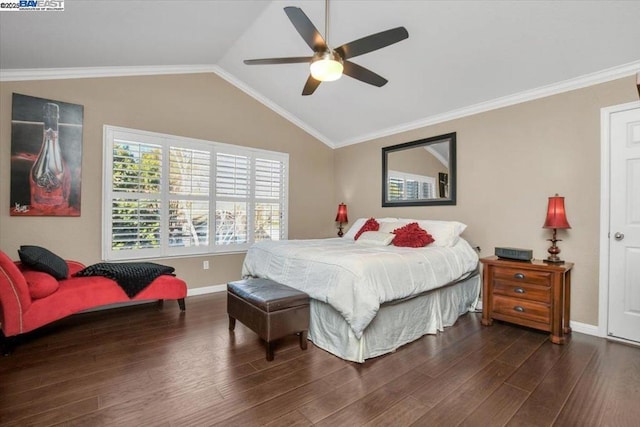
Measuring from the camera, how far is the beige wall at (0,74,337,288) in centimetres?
319

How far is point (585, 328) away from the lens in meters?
2.95

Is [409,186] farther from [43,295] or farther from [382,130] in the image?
[43,295]

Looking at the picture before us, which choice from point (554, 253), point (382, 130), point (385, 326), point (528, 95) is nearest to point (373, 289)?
point (385, 326)

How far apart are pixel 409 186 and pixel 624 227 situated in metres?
2.35

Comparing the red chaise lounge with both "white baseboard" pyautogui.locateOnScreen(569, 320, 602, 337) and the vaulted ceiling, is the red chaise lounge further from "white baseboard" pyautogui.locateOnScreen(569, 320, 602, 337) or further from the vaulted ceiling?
"white baseboard" pyautogui.locateOnScreen(569, 320, 602, 337)

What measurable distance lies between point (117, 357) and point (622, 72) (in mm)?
5010

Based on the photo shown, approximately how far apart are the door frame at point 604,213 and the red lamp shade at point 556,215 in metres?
0.29

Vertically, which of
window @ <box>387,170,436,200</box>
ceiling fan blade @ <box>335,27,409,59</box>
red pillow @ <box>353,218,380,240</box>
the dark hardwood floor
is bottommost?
the dark hardwood floor

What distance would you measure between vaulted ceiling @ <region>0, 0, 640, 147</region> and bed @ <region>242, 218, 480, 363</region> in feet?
6.05

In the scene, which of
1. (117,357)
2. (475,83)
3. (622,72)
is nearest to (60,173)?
(117,357)

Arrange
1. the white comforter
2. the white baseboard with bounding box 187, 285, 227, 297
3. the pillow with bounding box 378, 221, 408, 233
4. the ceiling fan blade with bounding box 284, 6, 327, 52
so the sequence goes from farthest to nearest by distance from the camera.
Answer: the white baseboard with bounding box 187, 285, 227, 297
the pillow with bounding box 378, 221, 408, 233
the white comforter
the ceiling fan blade with bounding box 284, 6, 327, 52

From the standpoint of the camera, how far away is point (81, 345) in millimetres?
2568

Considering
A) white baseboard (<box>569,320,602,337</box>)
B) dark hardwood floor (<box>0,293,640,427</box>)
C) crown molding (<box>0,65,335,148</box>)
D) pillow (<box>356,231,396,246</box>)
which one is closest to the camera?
dark hardwood floor (<box>0,293,640,427</box>)

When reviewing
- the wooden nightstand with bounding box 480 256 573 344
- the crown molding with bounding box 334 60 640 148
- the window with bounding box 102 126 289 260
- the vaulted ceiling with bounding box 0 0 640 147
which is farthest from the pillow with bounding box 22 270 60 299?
the crown molding with bounding box 334 60 640 148
